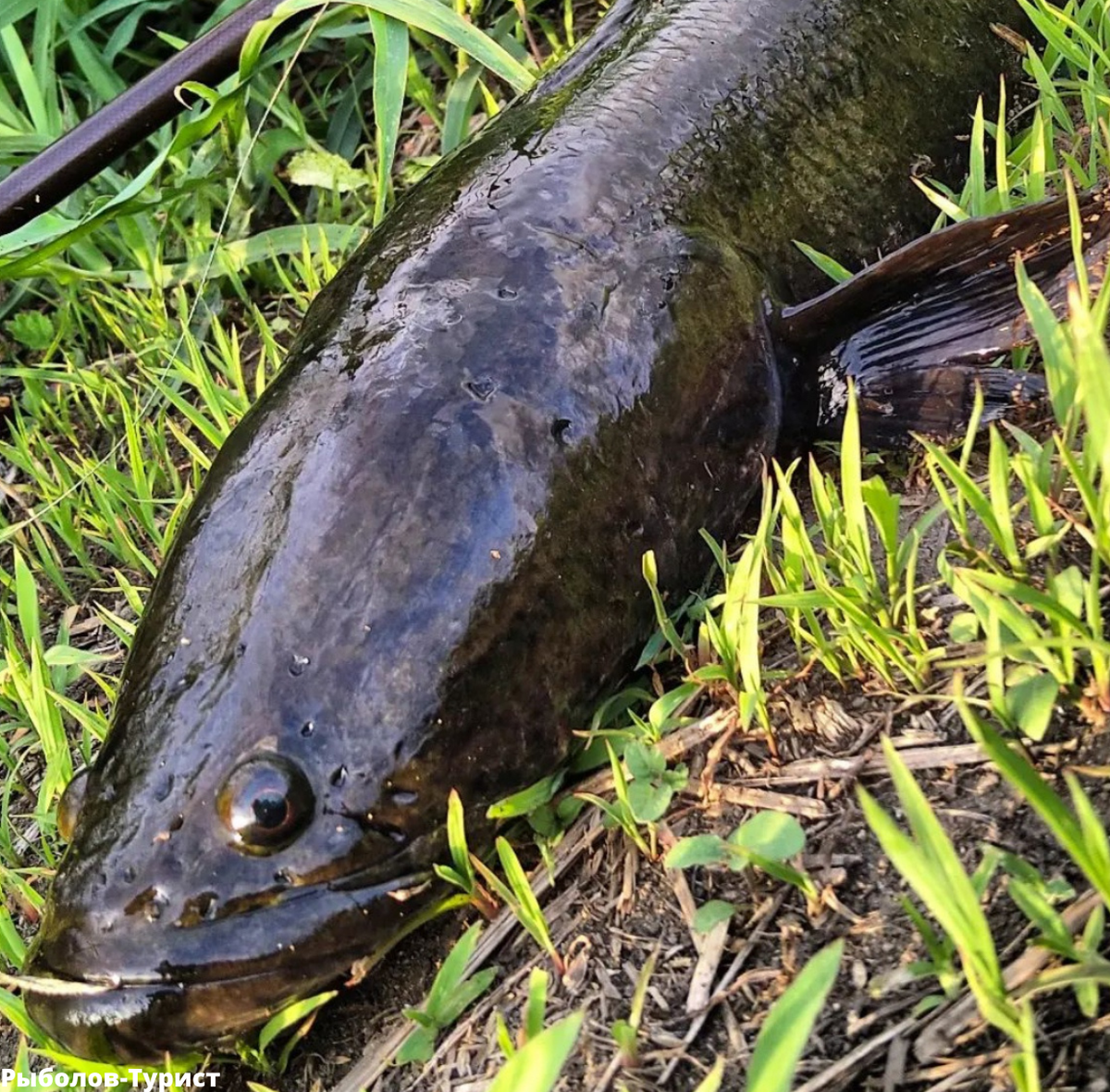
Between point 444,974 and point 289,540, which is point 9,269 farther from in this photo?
point 444,974

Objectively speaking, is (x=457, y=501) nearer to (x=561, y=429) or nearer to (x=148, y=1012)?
(x=561, y=429)

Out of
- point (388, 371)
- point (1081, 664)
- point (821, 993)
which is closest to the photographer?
point (821, 993)

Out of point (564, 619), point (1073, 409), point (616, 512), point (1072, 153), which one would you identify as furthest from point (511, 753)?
point (1072, 153)

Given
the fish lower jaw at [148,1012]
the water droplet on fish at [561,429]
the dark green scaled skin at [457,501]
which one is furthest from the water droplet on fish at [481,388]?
the fish lower jaw at [148,1012]

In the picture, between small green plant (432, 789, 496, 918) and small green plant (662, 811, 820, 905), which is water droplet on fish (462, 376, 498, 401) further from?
small green plant (662, 811, 820, 905)

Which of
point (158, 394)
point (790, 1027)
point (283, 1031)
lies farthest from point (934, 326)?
point (158, 394)

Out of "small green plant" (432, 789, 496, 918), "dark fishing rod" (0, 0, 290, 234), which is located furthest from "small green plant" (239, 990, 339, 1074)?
"dark fishing rod" (0, 0, 290, 234)

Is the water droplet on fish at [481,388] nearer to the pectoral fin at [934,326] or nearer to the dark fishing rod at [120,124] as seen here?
the pectoral fin at [934,326]
